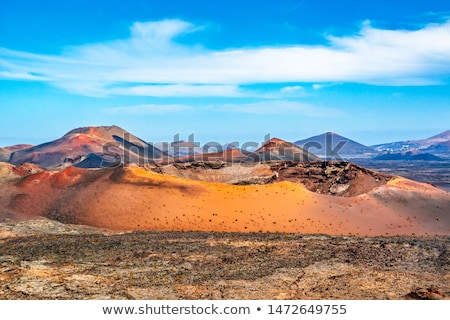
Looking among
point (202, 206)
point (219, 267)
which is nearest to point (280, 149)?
point (202, 206)

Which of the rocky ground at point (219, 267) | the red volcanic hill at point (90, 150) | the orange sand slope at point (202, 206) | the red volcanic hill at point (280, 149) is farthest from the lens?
the red volcanic hill at point (90, 150)

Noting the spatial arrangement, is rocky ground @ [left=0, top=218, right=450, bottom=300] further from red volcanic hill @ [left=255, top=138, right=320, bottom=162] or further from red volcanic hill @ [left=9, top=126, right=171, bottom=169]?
red volcanic hill @ [left=9, top=126, right=171, bottom=169]

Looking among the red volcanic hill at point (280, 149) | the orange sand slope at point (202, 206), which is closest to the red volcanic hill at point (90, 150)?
the red volcanic hill at point (280, 149)

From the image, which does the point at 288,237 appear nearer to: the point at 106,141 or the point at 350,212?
the point at 350,212

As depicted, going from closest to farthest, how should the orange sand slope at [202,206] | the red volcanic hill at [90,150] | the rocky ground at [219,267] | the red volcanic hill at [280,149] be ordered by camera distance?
1. the rocky ground at [219,267]
2. the orange sand slope at [202,206]
3. the red volcanic hill at [280,149]
4. the red volcanic hill at [90,150]

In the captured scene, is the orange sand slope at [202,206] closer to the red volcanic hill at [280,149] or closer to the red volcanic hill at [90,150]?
the red volcanic hill at [280,149]

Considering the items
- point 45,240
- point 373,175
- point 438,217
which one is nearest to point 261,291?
point 45,240

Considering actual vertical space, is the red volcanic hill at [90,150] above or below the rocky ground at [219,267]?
above
